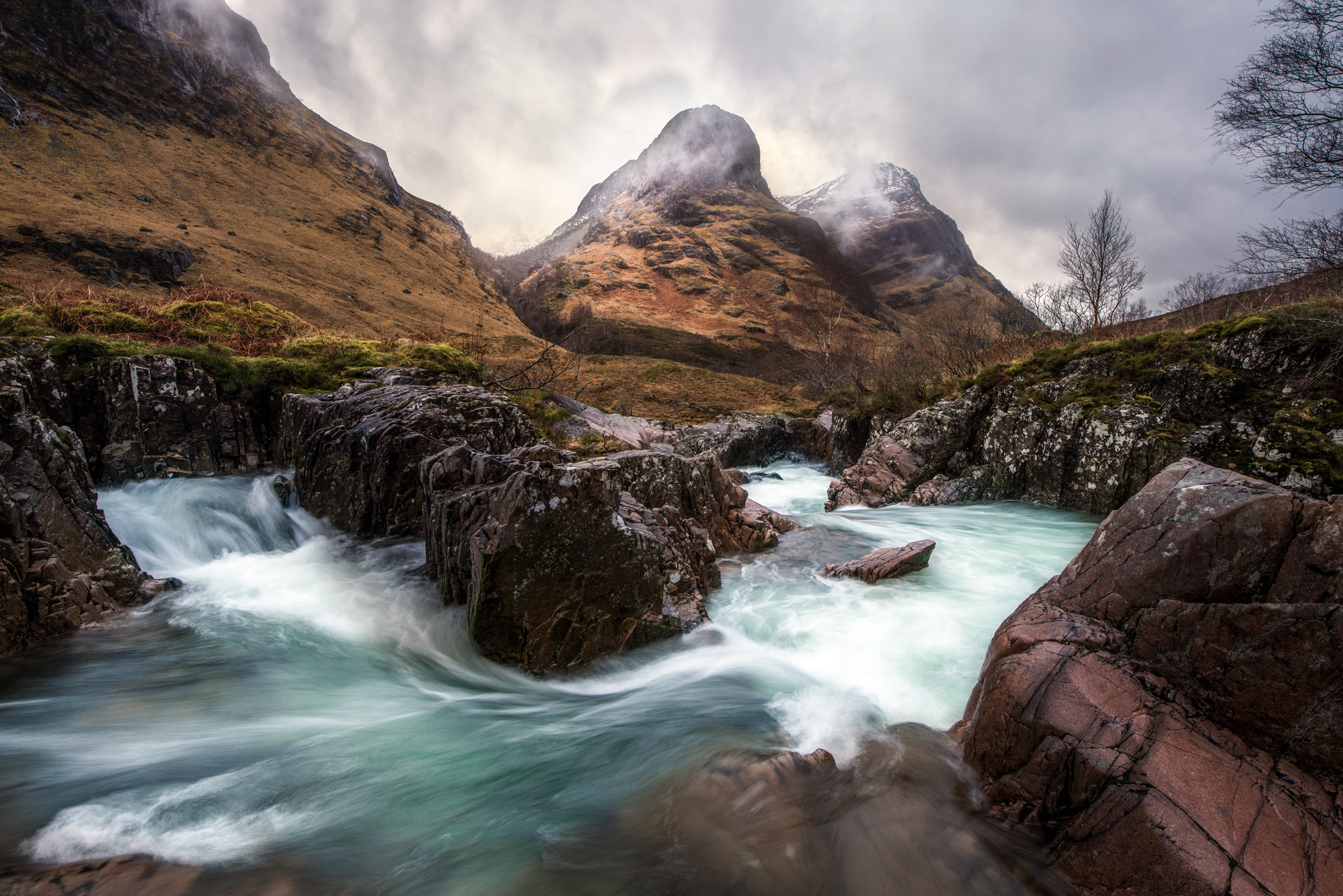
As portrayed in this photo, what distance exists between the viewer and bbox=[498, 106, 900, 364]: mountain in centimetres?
8281

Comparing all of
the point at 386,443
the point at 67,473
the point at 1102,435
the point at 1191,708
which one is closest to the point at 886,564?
the point at 1191,708

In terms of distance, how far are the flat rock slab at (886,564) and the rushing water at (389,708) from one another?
19 cm

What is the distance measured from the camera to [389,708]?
5395mm

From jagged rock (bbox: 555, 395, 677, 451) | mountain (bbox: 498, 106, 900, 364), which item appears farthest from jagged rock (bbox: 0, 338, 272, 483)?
mountain (bbox: 498, 106, 900, 364)

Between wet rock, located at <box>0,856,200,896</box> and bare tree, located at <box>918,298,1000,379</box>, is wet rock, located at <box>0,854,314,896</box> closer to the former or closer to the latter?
wet rock, located at <box>0,856,200,896</box>

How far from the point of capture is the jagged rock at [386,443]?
343 inches

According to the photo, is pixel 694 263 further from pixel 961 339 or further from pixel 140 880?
pixel 140 880

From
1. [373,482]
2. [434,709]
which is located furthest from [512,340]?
[434,709]

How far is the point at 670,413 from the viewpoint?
37.2 m

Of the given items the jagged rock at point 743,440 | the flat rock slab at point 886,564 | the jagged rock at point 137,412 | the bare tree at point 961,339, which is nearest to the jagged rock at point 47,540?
the jagged rock at point 137,412

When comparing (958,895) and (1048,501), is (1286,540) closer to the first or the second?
(958,895)

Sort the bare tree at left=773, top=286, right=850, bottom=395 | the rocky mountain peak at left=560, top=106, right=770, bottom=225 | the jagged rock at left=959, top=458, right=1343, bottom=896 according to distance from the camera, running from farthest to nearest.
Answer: the rocky mountain peak at left=560, top=106, right=770, bottom=225, the bare tree at left=773, top=286, right=850, bottom=395, the jagged rock at left=959, top=458, right=1343, bottom=896

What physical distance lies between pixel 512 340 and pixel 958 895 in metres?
54.3

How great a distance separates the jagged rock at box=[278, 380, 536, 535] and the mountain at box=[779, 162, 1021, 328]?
433 feet
